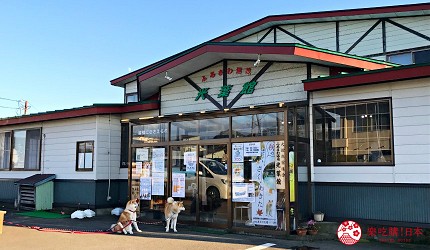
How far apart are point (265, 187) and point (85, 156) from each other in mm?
6661

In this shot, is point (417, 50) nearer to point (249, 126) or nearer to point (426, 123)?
point (426, 123)

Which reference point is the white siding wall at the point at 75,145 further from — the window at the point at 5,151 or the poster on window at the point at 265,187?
the poster on window at the point at 265,187

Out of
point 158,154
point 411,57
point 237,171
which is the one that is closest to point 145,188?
point 158,154

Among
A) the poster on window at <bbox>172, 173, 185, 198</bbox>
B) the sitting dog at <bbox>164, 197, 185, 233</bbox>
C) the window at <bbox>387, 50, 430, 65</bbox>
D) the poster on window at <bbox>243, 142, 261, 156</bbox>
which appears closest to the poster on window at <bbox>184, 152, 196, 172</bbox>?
the poster on window at <bbox>172, 173, 185, 198</bbox>

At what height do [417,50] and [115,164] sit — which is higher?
[417,50]

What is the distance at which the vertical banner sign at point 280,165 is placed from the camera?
833 cm

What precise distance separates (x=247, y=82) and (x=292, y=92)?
1.33 meters

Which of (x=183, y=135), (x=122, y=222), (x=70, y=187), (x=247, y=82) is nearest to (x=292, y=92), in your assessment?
(x=247, y=82)

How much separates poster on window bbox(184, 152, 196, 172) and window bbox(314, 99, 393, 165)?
9.95ft

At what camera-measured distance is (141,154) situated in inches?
425

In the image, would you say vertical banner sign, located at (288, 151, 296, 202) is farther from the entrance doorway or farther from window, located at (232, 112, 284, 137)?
the entrance doorway

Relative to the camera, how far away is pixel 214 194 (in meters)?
9.45

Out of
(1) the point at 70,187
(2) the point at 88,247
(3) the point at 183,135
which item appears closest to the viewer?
(2) the point at 88,247

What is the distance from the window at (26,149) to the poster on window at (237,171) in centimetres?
838
